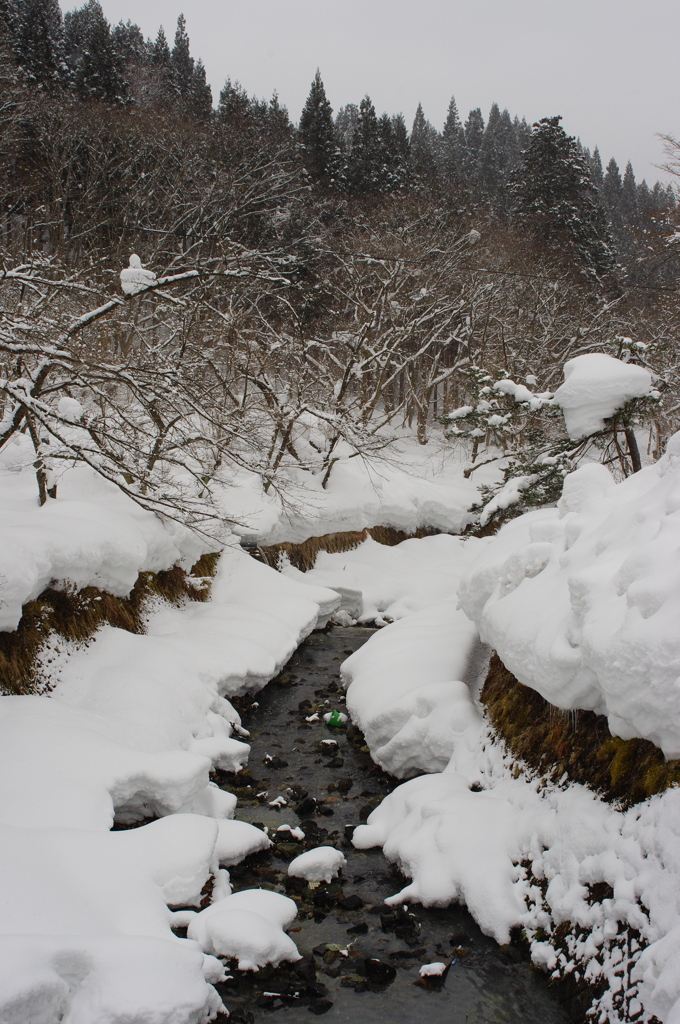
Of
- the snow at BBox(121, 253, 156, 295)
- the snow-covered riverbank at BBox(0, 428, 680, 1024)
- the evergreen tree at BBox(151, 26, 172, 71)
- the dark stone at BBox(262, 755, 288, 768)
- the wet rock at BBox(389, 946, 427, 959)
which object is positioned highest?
the evergreen tree at BBox(151, 26, 172, 71)

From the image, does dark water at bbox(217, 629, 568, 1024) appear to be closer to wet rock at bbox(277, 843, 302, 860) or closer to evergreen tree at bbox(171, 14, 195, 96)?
wet rock at bbox(277, 843, 302, 860)

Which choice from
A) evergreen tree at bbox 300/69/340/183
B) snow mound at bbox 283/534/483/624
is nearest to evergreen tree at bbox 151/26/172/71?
evergreen tree at bbox 300/69/340/183

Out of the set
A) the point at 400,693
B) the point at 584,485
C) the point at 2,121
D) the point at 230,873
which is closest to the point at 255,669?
the point at 400,693

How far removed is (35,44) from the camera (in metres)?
31.3

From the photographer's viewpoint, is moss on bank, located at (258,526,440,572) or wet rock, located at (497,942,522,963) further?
moss on bank, located at (258,526,440,572)

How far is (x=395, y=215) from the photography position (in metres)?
26.6

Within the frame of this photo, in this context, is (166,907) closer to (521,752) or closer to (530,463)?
(521,752)

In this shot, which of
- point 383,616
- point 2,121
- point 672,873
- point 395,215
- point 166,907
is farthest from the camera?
point 395,215

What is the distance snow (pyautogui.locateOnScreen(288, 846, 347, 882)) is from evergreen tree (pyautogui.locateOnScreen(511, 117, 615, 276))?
99.1ft

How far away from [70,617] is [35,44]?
35944 mm

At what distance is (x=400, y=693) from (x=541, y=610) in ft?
8.04

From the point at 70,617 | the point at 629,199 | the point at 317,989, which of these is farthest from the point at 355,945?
the point at 629,199

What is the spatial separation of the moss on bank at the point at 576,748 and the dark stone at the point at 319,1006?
2057mm

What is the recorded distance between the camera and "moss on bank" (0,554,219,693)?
593cm
